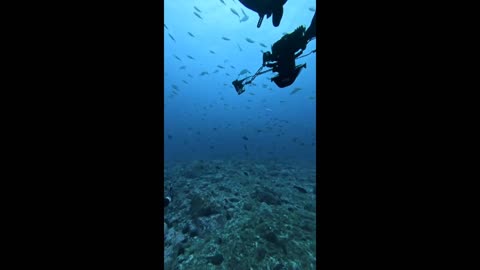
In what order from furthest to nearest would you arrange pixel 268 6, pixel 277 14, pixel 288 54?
pixel 288 54 < pixel 277 14 < pixel 268 6

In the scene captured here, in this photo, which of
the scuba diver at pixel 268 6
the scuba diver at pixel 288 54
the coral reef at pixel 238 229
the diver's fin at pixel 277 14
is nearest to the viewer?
the scuba diver at pixel 268 6

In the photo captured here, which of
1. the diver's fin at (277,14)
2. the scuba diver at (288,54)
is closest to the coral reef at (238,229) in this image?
the scuba diver at (288,54)

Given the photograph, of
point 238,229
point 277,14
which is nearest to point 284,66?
point 277,14

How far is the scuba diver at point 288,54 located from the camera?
5.13 metres

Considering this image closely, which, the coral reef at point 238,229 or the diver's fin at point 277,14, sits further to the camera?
the coral reef at point 238,229

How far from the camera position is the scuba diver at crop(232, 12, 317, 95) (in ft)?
16.8

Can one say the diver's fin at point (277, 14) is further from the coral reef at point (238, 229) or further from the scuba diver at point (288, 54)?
the coral reef at point (238, 229)

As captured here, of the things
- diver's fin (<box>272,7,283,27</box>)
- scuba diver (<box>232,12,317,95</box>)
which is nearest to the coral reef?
scuba diver (<box>232,12,317,95</box>)

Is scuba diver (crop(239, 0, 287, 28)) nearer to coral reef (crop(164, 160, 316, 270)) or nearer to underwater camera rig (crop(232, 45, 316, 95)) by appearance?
underwater camera rig (crop(232, 45, 316, 95))

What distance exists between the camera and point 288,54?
17.8 feet

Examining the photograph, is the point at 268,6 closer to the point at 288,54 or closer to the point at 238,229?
the point at 288,54
